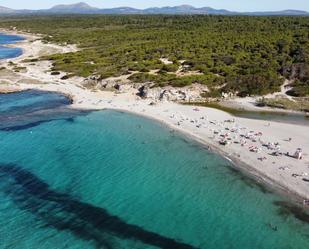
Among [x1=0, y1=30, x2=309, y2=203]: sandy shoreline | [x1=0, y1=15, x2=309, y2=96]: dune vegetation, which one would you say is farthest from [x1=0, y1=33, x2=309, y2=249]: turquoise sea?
[x1=0, y1=15, x2=309, y2=96]: dune vegetation

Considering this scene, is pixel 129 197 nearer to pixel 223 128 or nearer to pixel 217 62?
pixel 223 128

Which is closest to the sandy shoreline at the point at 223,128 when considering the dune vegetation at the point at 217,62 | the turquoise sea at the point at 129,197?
the turquoise sea at the point at 129,197

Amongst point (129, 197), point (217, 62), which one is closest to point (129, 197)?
point (129, 197)

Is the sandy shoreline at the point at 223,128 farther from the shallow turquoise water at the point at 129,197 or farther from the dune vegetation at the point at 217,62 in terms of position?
the dune vegetation at the point at 217,62

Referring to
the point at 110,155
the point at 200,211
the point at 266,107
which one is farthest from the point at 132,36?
the point at 200,211

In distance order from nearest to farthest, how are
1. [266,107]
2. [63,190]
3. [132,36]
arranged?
[63,190] → [266,107] → [132,36]

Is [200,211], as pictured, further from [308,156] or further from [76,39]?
[76,39]

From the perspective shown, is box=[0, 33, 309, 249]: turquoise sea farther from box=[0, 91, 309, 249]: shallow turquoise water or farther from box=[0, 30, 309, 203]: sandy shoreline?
box=[0, 30, 309, 203]: sandy shoreline
